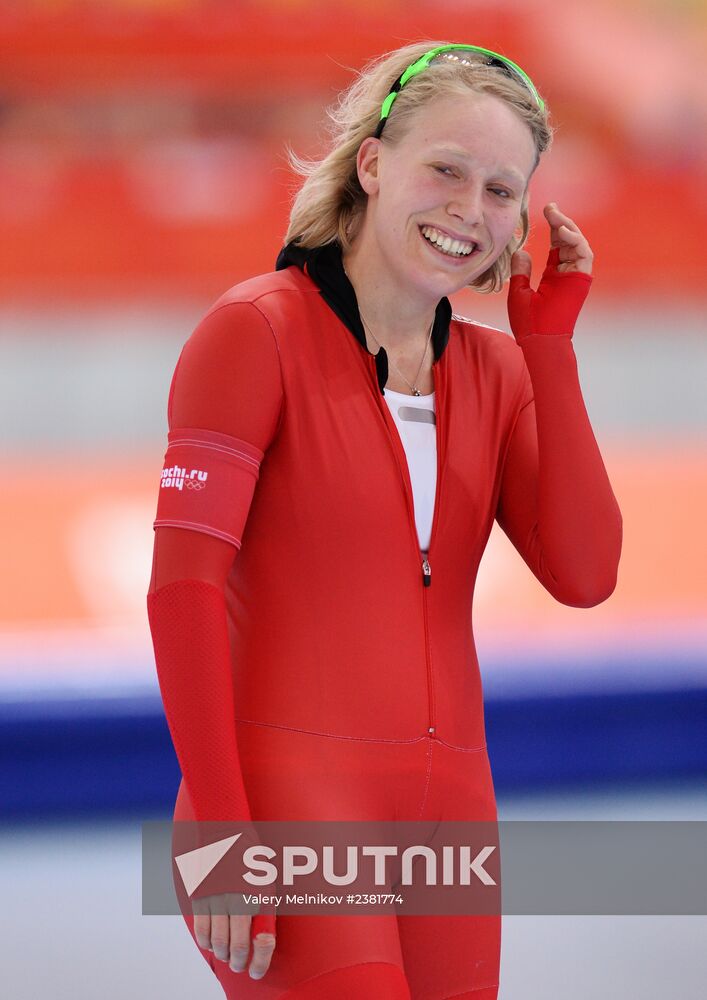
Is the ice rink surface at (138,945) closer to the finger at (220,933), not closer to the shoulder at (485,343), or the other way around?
the finger at (220,933)

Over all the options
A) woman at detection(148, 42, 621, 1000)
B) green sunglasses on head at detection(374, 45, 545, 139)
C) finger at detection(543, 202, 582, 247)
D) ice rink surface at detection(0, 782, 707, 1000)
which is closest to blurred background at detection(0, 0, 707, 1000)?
ice rink surface at detection(0, 782, 707, 1000)

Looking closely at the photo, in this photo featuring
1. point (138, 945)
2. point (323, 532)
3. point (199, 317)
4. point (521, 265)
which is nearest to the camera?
point (323, 532)

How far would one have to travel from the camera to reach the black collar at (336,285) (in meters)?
1.34

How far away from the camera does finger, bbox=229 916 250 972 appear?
116cm

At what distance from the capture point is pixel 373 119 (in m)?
1.41

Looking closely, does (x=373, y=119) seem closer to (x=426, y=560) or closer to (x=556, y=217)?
(x=556, y=217)

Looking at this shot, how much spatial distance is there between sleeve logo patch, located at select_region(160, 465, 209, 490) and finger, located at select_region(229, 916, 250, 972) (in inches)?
15.4

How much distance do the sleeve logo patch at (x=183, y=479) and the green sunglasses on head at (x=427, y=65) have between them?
1.43ft

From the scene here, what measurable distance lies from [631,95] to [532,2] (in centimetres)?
69

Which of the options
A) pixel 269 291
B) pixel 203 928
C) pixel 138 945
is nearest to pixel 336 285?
pixel 269 291

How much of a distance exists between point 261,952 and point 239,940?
0.02 m

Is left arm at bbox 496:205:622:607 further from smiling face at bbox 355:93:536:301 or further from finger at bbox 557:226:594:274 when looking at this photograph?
smiling face at bbox 355:93:536:301

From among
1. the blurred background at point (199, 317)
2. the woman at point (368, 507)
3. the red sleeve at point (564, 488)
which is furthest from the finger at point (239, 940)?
the blurred background at point (199, 317)

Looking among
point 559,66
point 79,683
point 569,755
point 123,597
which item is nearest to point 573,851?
point 569,755
